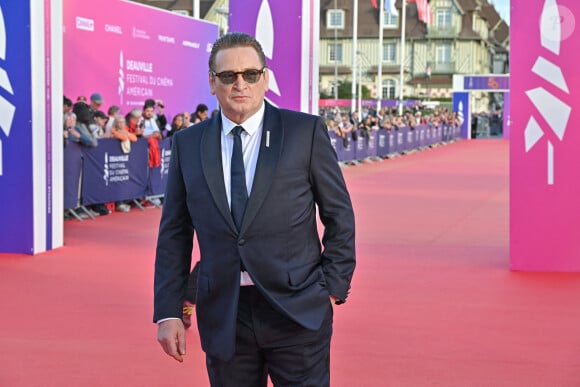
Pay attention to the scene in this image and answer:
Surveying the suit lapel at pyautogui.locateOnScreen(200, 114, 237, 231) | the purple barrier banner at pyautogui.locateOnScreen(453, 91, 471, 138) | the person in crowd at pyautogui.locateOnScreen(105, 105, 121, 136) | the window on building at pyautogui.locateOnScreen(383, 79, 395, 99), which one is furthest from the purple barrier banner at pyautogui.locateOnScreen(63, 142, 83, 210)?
the window on building at pyautogui.locateOnScreen(383, 79, 395, 99)

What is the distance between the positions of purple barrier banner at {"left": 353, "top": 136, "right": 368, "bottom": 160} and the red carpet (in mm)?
18882

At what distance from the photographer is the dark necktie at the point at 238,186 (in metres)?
3.84

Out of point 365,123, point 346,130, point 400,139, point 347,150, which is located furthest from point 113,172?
point 400,139

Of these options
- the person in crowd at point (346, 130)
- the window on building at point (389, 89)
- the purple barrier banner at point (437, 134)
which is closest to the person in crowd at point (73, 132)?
the person in crowd at point (346, 130)

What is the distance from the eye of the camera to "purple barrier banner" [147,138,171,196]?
1864 cm

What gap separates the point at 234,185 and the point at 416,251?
367 inches

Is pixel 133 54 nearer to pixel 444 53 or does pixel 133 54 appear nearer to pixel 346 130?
pixel 346 130

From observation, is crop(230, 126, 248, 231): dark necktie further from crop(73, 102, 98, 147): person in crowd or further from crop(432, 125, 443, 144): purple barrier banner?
crop(432, 125, 443, 144): purple barrier banner

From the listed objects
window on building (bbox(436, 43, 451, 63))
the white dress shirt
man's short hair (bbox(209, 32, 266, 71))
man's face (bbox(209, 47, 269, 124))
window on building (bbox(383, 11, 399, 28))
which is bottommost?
the white dress shirt

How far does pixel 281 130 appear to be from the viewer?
3.91 m

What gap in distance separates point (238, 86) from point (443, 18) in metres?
96.8

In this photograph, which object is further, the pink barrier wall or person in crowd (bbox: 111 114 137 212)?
person in crowd (bbox: 111 114 137 212)

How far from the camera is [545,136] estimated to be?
37.2 feet

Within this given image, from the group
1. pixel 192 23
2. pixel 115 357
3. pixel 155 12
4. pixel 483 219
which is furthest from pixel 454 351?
pixel 192 23
